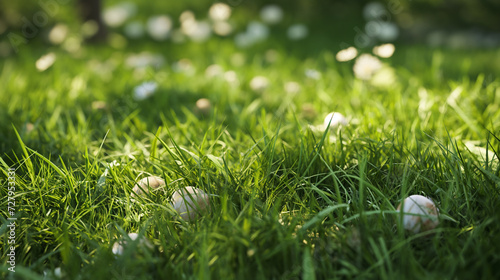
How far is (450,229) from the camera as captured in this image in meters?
0.98

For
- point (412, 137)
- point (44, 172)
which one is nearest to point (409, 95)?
point (412, 137)

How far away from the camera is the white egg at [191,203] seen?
1.11 metres

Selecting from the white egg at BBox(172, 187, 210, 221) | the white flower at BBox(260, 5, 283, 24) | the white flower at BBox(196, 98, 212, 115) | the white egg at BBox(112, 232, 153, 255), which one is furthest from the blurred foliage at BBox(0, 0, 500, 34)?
the white egg at BBox(112, 232, 153, 255)

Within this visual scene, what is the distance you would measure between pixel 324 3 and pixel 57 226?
4.44m

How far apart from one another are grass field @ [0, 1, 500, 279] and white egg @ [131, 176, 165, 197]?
29 millimetres

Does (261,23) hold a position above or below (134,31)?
below

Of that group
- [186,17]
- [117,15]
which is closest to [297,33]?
[186,17]

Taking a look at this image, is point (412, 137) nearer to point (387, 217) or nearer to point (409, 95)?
point (387, 217)

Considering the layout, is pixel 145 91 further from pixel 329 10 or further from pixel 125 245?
pixel 329 10

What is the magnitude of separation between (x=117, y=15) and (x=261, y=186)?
13.7 ft

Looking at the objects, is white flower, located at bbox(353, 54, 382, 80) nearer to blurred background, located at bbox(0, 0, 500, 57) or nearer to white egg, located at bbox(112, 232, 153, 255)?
blurred background, located at bbox(0, 0, 500, 57)

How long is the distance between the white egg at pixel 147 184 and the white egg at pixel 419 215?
27.4 inches

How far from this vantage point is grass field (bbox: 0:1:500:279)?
938 mm

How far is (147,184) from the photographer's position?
122 cm
